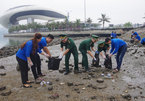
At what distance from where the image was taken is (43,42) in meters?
5.12

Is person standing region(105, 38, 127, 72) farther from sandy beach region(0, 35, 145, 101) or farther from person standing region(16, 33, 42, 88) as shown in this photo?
person standing region(16, 33, 42, 88)

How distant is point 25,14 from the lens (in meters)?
111

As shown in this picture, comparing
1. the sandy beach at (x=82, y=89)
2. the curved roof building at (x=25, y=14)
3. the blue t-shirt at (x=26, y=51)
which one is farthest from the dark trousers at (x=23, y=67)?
the curved roof building at (x=25, y=14)

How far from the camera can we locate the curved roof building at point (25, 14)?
356 ft

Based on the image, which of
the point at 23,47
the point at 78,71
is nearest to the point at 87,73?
the point at 78,71

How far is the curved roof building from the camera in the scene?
10844 cm

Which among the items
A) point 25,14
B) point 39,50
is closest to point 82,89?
point 39,50

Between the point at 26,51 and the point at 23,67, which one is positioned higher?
the point at 26,51

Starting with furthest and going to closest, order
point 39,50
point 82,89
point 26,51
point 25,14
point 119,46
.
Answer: point 25,14 < point 119,46 < point 39,50 < point 82,89 < point 26,51

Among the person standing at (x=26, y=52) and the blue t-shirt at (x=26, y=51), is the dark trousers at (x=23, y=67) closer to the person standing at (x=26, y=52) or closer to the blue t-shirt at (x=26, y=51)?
the person standing at (x=26, y=52)

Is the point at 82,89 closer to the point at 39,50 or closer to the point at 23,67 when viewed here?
the point at 23,67

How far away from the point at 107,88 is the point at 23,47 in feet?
9.30

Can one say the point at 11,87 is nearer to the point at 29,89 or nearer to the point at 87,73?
the point at 29,89

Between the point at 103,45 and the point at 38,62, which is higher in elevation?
the point at 103,45
